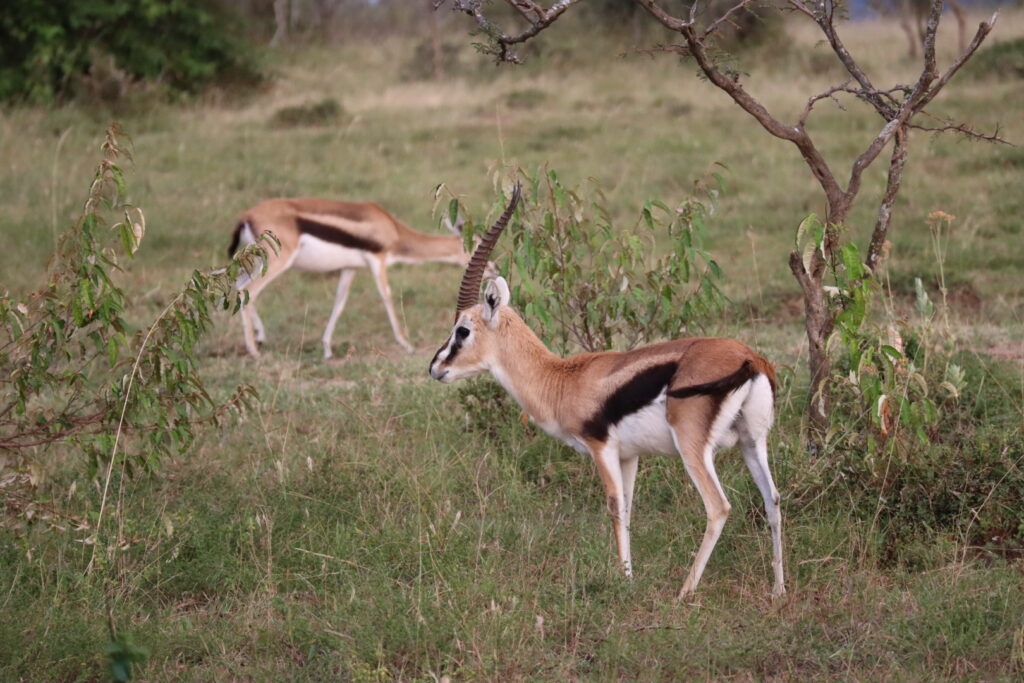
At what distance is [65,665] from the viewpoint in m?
3.82

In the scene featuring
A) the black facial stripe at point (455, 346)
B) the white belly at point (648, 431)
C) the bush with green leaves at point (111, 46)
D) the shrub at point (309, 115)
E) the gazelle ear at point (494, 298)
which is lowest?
the white belly at point (648, 431)

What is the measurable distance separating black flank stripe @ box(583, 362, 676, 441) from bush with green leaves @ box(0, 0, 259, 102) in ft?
41.9

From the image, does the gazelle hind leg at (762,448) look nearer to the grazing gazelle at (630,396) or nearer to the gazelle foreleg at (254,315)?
the grazing gazelle at (630,396)

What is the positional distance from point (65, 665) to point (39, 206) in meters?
8.53

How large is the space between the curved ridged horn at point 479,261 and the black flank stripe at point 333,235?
14.9ft

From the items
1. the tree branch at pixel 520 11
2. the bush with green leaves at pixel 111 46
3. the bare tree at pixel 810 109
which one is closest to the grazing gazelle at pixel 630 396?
the tree branch at pixel 520 11

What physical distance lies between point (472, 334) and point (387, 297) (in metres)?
4.36

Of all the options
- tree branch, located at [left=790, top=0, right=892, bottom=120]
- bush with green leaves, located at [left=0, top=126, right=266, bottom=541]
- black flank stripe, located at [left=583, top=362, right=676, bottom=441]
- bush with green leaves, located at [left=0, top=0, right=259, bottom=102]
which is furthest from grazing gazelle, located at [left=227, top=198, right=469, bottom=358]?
bush with green leaves, located at [left=0, top=0, right=259, bottom=102]

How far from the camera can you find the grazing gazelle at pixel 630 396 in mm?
4152

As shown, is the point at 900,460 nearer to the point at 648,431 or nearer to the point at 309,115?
the point at 648,431

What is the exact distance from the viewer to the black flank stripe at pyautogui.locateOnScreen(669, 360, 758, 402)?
4082 millimetres

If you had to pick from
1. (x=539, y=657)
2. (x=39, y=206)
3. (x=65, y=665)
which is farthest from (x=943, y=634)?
(x=39, y=206)

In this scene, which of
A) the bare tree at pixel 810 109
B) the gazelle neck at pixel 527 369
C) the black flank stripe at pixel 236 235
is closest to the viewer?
the gazelle neck at pixel 527 369

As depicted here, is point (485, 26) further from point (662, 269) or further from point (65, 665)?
point (65, 665)
